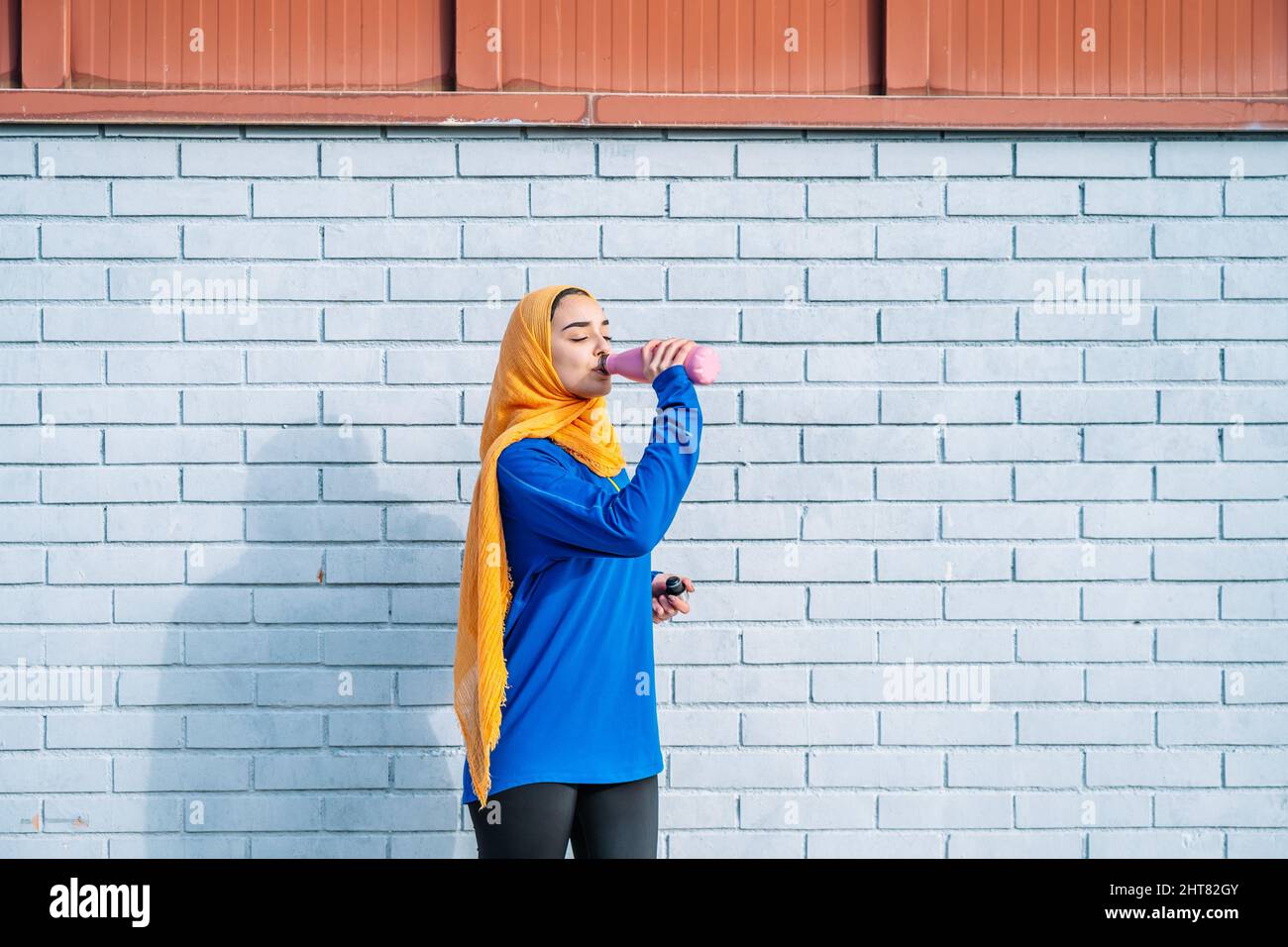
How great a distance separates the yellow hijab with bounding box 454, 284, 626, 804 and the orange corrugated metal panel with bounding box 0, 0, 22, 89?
2.12 meters

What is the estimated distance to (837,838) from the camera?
3961 mm

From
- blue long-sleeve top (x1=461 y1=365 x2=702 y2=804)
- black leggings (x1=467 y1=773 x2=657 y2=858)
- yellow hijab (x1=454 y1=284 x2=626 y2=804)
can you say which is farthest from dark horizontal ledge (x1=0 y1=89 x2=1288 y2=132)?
black leggings (x1=467 y1=773 x2=657 y2=858)

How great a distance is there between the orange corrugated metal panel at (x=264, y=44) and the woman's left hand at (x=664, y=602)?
1859 mm

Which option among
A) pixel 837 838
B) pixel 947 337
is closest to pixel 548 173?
pixel 947 337

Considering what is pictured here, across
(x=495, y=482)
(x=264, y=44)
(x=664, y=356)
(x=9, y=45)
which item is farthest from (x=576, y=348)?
(x=9, y=45)

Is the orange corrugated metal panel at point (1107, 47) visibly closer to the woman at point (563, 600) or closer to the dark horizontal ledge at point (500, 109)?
the dark horizontal ledge at point (500, 109)

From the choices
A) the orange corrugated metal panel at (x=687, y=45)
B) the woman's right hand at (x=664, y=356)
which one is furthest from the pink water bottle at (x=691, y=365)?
the orange corrugated metal panel at (x=687, y=45)

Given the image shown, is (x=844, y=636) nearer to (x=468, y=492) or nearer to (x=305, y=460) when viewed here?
(x=468, y=492)

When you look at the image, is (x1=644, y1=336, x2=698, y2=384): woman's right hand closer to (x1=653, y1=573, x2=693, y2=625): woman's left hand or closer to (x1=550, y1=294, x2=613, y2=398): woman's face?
(x1=550, y1=294, x2=613, y2=398): woman's face

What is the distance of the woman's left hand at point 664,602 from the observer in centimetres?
326

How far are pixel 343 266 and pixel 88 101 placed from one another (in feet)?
3.17

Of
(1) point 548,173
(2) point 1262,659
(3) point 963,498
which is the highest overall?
(1) point 548,173

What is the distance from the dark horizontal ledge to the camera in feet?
12.9
